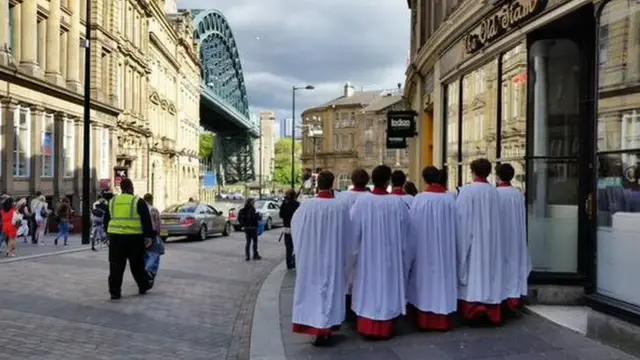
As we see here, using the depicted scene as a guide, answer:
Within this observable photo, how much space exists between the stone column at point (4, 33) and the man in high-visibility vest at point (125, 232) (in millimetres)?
19701

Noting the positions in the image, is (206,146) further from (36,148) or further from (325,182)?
(325,182)

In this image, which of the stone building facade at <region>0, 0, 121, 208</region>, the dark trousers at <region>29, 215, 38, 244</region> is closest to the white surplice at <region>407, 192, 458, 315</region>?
the dark trousers at <region>29, 215, 38, 244</region>

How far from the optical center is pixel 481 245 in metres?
6.99

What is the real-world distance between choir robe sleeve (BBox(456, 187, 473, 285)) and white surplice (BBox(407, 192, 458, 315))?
9 centimetres

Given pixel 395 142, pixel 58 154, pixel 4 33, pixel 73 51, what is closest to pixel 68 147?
pixel 58 154

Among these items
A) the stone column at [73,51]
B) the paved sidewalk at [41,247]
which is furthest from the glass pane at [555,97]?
the stone column at [73,51]

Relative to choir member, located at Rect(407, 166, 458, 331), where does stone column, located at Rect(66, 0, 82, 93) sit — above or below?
above

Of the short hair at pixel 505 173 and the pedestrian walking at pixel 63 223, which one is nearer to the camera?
the short hair at pixel 505 173

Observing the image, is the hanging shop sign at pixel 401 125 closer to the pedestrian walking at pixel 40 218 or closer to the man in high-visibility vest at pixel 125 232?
the man in high-visibility vest at pixel 125 232

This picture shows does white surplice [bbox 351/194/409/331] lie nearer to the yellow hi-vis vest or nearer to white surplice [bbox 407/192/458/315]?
white surplice [bbox 407/192/458/315]

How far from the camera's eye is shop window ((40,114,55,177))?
31.9m

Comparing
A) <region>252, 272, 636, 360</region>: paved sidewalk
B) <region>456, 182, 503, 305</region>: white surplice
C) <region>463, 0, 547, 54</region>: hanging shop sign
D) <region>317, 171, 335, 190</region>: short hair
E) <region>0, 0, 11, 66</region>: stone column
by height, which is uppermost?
<region>0, 0, 11, 66</region>: stone column

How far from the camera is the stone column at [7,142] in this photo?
27344 millimetres

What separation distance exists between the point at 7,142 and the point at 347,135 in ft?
280
